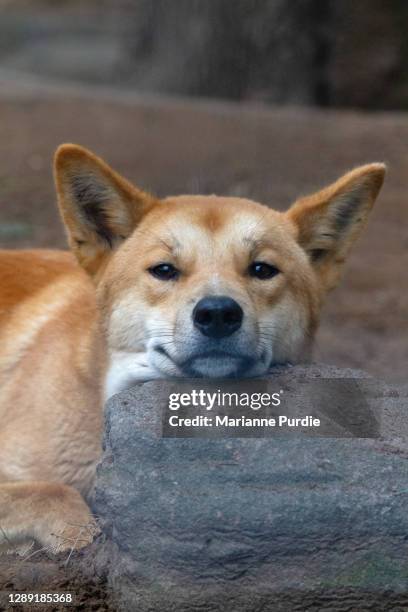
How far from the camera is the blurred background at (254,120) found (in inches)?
338

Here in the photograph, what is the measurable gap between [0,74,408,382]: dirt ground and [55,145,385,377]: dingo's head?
3.51 metres

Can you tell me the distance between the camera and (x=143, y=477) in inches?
132

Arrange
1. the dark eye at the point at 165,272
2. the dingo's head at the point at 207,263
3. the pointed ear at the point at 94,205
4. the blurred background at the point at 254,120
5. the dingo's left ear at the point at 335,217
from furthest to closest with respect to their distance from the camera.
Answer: the blurred background at the point at 254,120, the dingo's left ear at the point at 335,217, the pointed ear at the point at 94,205, the dark eye at the point at 165,272, the dingo's head at the point at 207,263

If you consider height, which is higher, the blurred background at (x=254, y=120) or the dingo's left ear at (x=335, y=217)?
the dingo's left ear at (x=335, y=217)

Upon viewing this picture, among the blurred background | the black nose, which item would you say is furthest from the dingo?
the blurred background

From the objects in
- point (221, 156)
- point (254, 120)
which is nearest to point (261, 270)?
point (221, 156)

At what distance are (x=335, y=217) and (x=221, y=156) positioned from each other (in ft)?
17.8

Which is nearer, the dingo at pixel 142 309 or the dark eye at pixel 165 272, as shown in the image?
the dingo at pixel 142 309

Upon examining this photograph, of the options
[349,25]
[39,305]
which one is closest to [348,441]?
[39,305]

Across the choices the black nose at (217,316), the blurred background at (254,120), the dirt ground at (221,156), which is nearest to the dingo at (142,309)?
the black nose at (217,316)

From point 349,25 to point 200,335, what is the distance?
29.8ft

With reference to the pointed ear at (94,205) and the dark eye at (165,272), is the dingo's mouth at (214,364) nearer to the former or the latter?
the dark eye at (165,272)

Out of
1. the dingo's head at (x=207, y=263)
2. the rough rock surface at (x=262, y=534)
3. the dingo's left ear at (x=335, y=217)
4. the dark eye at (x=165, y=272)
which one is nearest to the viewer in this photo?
the rough rock surface at (x=262, y=534)

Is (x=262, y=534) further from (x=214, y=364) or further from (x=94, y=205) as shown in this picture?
(x=94, y=205)
